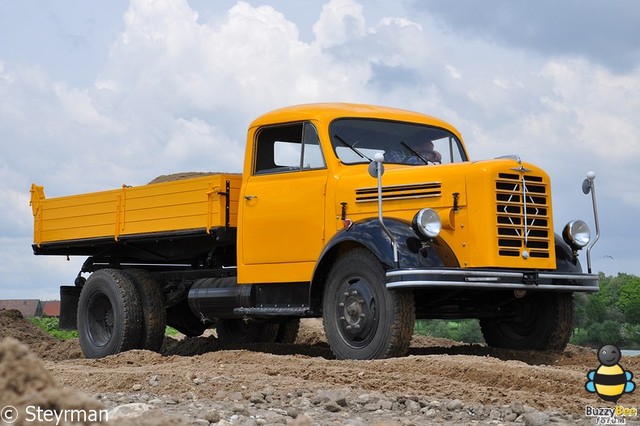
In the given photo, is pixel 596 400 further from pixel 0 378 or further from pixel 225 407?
pixel 0 378

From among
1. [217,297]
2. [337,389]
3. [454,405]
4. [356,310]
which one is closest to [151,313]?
[217,297]

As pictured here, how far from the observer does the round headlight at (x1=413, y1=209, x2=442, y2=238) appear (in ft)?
31.3

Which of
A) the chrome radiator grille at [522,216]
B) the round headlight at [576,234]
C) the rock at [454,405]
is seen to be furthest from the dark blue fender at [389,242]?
the rock at [454,405]

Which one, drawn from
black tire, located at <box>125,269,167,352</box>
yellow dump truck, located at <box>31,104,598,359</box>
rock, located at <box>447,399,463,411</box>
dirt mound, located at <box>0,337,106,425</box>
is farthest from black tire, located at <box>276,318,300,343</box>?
dirt mound, located at <box>0,337,106,425</box>

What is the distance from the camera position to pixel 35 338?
52.2 feet

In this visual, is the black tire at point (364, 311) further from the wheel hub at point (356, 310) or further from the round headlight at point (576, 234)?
the round headlight at point (576, 234)

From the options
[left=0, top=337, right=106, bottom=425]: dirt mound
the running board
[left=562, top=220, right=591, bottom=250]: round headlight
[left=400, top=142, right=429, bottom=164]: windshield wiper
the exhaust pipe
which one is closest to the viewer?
[left=0, top=337, right=106, bottom=425]: dirt mound

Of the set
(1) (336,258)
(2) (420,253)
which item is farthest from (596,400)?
(1) (336,258)

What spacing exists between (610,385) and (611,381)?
30 millimetres

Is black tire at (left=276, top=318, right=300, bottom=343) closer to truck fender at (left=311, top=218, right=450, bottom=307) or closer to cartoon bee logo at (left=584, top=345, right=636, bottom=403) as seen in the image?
truck fender at (left=311, top=218, right=450, bottom=307)

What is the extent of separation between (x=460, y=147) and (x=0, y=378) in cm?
800

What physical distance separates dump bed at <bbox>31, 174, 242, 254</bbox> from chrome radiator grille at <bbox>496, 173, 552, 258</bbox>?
3.39 meters

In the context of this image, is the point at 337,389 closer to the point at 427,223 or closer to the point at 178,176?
the point at 427,223

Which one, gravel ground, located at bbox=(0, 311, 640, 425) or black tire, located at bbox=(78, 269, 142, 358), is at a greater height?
black tire, located at bbox=(78, 269, 142, 358)
